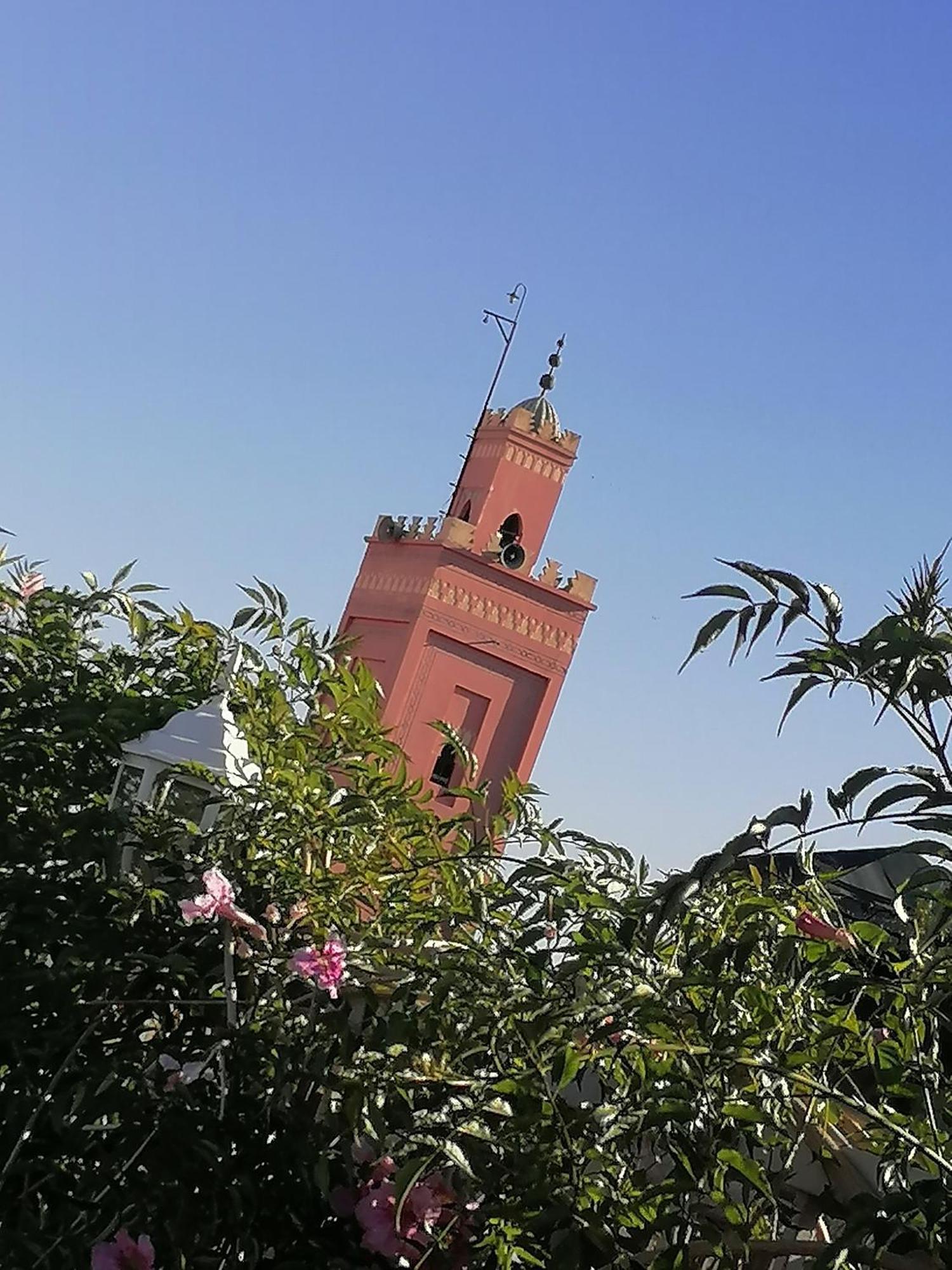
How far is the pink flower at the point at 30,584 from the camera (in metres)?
2.94

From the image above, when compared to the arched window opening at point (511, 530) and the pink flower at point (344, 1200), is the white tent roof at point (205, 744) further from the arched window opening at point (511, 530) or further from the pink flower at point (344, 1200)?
the arched window opening at point (511, 530)

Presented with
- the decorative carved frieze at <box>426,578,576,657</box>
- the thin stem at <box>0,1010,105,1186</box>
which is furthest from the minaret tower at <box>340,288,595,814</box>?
the thin stem at <box>0,1010,105,1186</box>

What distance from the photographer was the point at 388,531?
19.3 meters

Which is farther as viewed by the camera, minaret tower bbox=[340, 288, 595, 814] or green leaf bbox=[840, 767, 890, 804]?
minaret tower bbox=[340, 288, 595, 814]

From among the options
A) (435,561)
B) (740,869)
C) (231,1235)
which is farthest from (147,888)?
(435,561)

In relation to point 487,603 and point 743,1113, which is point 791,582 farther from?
point 487,603

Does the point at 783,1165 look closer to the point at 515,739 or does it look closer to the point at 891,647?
the point at 891,647

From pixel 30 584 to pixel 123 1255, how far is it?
4.85ft

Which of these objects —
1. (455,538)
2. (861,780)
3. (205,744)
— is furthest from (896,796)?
(455,538)

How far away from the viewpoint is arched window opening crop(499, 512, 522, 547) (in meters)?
19.0

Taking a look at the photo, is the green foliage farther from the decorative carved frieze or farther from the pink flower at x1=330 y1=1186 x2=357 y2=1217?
the decorative carved frieze

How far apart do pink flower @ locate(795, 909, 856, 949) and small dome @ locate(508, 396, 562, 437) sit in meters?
17.8

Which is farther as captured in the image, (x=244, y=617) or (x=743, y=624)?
(x=244, y=617)

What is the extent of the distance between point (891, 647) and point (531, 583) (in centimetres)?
1776
